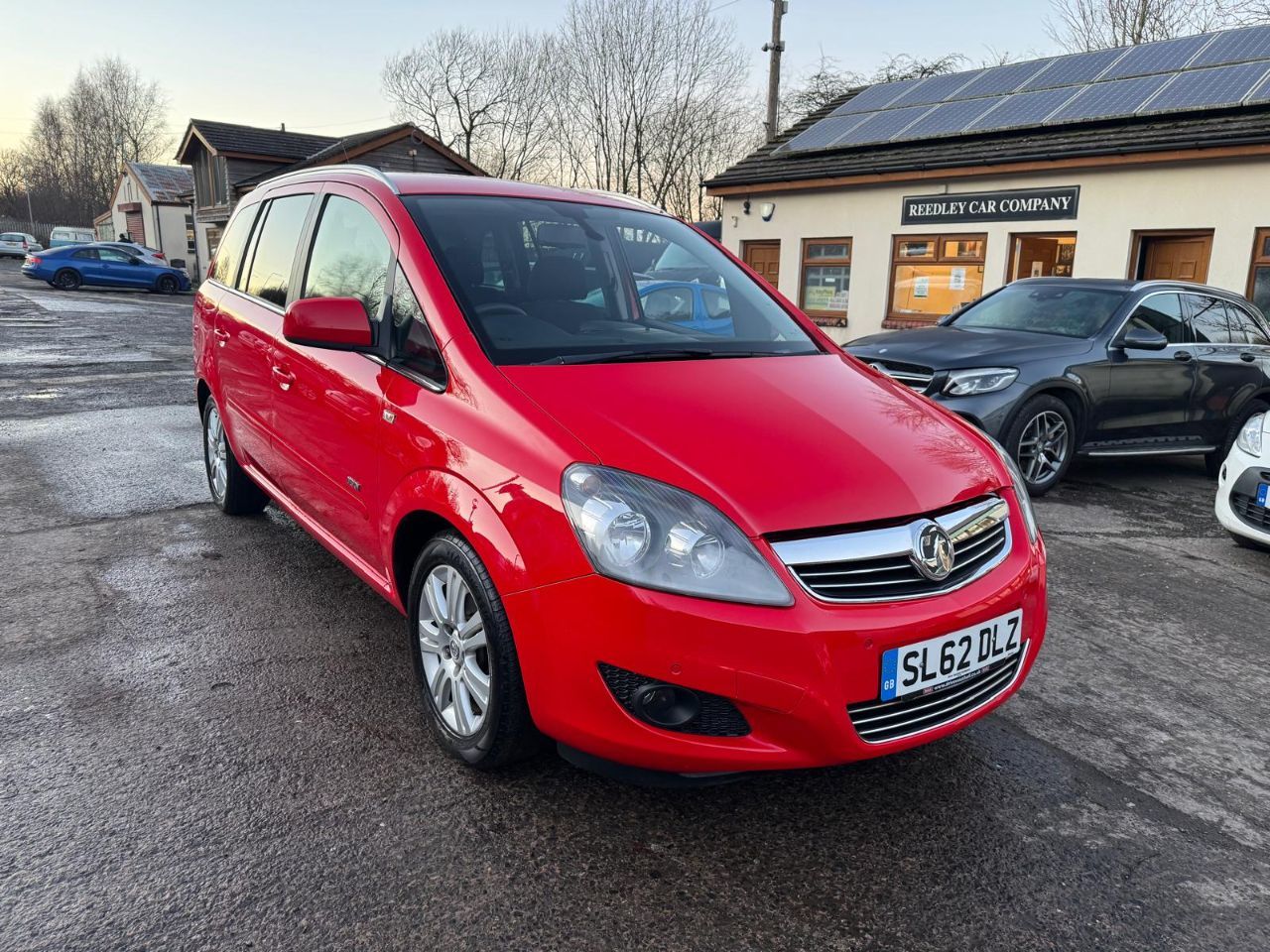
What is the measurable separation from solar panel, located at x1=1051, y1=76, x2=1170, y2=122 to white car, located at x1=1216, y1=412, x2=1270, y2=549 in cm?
933

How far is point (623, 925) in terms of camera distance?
2.15 meters

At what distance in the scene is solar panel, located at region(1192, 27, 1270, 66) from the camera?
42.8 ft

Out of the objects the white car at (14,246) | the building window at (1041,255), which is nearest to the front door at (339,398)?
the building window at (1041,255)

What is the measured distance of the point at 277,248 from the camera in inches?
167

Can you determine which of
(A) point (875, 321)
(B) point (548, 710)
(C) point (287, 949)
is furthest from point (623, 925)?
(A) point (875, 321)

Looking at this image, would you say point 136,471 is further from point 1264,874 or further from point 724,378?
point 1264,874

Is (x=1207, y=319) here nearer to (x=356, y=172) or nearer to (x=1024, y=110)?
(x=356, y=172)

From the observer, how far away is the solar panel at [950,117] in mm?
14914

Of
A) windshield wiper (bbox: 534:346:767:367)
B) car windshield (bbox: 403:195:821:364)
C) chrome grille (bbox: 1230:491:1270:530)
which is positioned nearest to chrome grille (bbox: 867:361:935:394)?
chrome grille (bbox: 1230:491:1270:530)

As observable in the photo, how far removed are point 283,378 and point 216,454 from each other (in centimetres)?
181

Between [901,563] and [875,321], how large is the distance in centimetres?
1405

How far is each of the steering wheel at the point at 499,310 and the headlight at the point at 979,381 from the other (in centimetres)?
431

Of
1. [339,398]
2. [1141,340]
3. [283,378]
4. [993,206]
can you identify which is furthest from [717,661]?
[993,206]

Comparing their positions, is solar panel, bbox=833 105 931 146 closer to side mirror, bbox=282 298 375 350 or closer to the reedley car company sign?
the reedley car company sign
